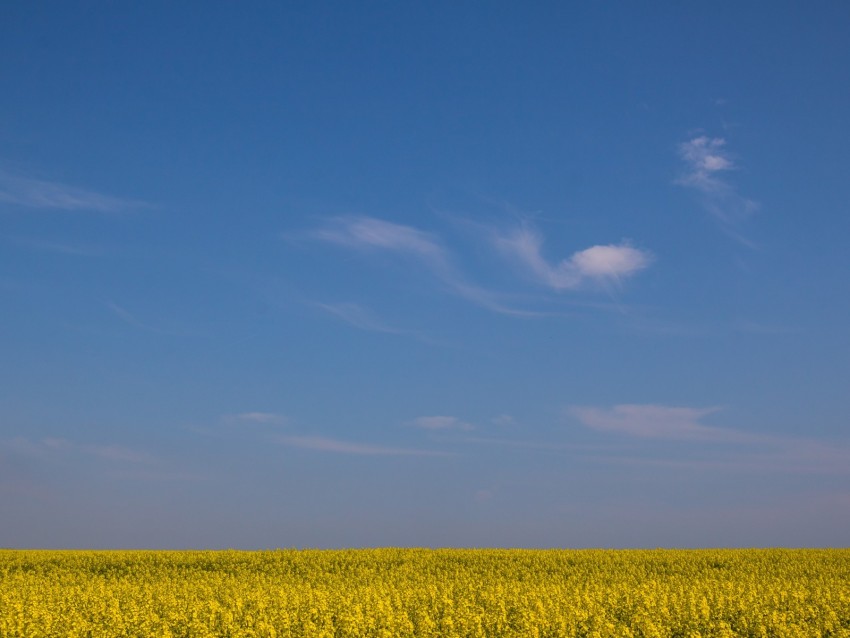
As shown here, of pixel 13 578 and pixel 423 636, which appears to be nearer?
pixel 423 636

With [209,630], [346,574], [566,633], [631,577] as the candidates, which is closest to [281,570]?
[346,574]

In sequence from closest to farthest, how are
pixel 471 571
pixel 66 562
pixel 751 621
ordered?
1. pixel 751 621
2. pixel 471 571
3. pixel 66 562

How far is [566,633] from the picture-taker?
57.1 ft

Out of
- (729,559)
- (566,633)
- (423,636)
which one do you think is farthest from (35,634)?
(729,559)

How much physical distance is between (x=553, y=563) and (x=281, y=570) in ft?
40.3

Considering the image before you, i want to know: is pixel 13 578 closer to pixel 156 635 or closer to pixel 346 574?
pixel 346 574

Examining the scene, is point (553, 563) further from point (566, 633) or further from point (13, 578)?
point (13, 578)

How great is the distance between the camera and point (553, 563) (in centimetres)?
3588

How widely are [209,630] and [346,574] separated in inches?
A: 636

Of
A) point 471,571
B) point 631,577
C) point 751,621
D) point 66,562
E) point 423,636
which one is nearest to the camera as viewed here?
point 423,636

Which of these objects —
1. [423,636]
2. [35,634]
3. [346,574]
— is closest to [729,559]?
[346,574]

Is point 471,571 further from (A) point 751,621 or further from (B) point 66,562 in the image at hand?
(B) point 66,562

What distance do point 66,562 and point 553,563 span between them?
75.3 feet

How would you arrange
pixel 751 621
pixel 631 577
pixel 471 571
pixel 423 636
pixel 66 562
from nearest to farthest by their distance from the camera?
pixel 423 636, pixel 751 621, pixel 631 577, pixel 471 571, pixel 66 562
